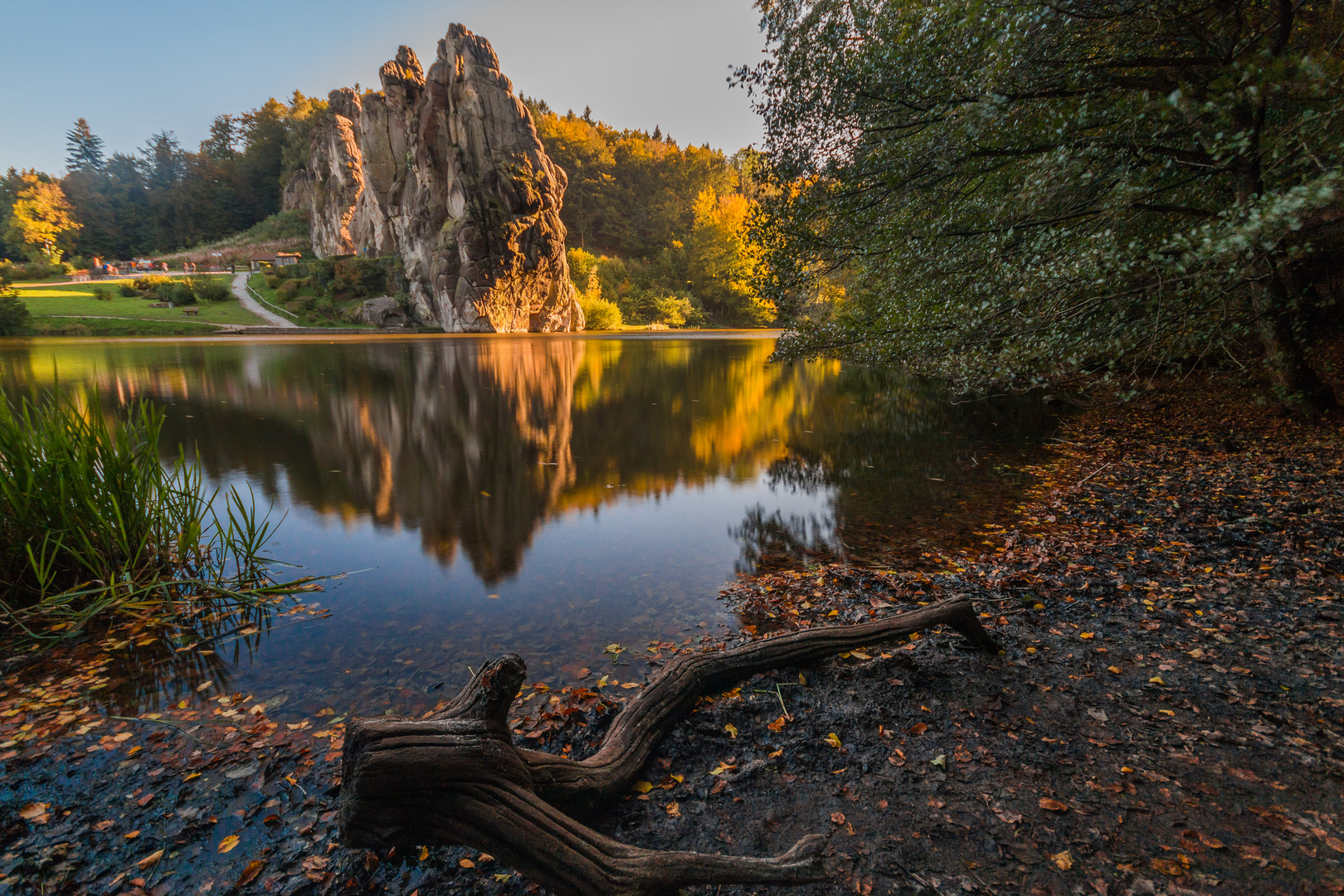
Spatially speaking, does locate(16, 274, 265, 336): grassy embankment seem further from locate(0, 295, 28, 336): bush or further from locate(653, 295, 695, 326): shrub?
locate(653, 295, 695, 326): shrub

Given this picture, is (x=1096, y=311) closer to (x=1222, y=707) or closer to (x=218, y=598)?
(x=1222, y=707)

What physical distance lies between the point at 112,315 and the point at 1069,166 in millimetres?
62011

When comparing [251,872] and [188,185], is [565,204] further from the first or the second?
[251,872]

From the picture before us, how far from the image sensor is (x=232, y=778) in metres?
3.04

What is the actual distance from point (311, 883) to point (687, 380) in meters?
21.2

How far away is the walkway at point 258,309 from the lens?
161 ft

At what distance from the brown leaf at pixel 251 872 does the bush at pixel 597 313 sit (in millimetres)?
62576

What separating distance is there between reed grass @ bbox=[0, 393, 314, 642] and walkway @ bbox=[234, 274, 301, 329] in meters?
52.2

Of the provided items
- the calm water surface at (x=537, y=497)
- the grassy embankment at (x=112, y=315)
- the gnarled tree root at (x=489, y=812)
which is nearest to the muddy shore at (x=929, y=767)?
the gnarled tree root at (x=489, y=812)

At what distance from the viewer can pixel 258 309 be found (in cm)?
5191

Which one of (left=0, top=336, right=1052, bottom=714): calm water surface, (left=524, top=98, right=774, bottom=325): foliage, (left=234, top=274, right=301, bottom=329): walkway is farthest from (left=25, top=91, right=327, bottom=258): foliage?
(left=0, top=336, right=1052, bottom=714): calm water surface

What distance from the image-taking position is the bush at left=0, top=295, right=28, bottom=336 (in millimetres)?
37938

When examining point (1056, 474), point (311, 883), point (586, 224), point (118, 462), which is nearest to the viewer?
point (311, 883)

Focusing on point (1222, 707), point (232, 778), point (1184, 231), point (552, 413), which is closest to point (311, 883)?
point (232, 778)
